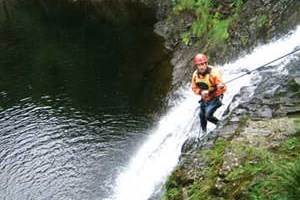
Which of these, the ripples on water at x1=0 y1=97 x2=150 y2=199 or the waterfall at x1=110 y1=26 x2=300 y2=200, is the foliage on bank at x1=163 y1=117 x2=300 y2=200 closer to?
the waterfall at x1=110 y1=26 x2=300 y2=200

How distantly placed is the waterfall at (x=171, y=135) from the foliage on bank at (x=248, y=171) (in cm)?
502

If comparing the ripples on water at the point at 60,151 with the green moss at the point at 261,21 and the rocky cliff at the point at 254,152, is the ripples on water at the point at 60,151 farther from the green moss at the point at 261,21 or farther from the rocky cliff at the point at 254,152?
the green moss at the point at 261,21

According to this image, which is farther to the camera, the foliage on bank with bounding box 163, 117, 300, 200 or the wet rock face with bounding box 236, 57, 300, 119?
the wet rock face with bounding box 236, 57, 300, 119

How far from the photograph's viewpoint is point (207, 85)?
49.1 feet

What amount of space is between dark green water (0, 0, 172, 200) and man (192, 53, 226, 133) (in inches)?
274

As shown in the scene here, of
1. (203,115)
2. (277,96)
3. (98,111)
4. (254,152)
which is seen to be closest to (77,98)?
(98,111)

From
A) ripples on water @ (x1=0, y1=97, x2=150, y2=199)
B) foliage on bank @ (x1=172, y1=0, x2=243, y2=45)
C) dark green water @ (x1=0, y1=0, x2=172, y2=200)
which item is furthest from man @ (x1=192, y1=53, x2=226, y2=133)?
foliage on bank @ (x1=172, y1=0, x2=243, y2=45)

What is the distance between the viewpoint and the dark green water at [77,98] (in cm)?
2241

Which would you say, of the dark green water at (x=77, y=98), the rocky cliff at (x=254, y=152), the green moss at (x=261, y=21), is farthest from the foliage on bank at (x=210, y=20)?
the rocky cliff at (x=254, y=152)

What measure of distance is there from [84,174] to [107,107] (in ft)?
21.1

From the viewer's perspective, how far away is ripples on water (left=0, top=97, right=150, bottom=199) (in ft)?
70.7

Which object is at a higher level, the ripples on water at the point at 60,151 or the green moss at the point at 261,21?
the green moss at the point at 261,21

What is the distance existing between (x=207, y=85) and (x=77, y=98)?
1584cm

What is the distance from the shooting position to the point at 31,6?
2267 inches
